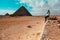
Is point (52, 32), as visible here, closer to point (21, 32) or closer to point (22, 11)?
point (21, 32)

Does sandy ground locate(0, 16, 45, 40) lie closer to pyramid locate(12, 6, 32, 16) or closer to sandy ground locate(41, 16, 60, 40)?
sandy ground locate(41, 16, 60, 40)

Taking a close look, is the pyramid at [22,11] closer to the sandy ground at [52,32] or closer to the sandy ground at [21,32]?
the sandy ground at [21,32]

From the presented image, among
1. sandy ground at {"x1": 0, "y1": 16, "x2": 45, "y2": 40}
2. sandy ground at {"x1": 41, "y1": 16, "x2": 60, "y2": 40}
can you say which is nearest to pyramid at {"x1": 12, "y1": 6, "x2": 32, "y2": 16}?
sandy ground at {"x1": 0, "y1": 16, "x2": 45, "y2": 40}

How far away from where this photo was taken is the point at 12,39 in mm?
12016

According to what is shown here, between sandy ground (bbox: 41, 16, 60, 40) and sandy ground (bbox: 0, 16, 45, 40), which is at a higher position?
sandy ground (bbox: 41, 16, 60, 40)

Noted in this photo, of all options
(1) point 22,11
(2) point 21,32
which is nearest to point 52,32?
(2) point 21,32

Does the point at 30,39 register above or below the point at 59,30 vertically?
below

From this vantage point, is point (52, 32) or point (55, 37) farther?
point (52, 32)

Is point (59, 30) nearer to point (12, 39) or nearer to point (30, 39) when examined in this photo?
point (30, 39)

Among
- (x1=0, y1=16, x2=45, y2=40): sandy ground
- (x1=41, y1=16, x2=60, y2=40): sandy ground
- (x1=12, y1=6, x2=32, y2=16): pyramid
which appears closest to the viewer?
(x1=41, y1=16, x2=60, y2=40): sandy ground

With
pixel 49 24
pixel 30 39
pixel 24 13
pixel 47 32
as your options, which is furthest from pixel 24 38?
pixel 24 13

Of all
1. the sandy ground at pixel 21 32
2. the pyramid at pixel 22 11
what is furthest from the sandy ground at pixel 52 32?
the pyramid at pixel 22 11

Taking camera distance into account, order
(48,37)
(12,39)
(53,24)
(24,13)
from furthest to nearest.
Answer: (24,13) → (12,39) → (53,24) → (48,37)

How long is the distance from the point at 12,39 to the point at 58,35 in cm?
398
